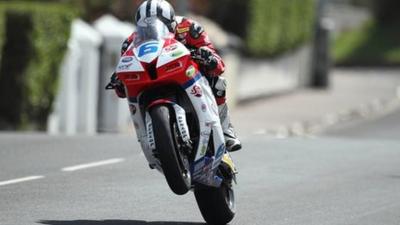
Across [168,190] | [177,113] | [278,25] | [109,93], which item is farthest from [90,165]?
[278,25]

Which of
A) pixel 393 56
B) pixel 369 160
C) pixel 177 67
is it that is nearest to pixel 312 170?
pixel 369 160

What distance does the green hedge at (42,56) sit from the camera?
67.1ft

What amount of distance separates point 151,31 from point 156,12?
0.16 m

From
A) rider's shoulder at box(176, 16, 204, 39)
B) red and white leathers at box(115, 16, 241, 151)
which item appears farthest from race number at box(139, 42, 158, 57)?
rider's shoulder at box(176, 16, 204, 39)

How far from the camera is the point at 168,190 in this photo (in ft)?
35.8

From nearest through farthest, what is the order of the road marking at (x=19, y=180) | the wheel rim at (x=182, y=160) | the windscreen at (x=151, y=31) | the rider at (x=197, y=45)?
the wheel rim at (x=182, y=160)
the windscreen at (x=151, y=31)
the rider at (x=197, y=45)
the road marking at (x=19, y=180)

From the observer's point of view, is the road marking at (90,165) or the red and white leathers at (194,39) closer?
the red and white leathers at (194,39)

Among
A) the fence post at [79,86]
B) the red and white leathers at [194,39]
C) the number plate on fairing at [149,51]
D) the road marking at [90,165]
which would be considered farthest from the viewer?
the fence post at [79,86]

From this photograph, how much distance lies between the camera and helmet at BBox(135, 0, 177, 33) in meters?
9.05

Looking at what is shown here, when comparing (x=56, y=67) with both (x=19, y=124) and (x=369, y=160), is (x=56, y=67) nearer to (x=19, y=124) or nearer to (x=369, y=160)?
(x=19, y=124)

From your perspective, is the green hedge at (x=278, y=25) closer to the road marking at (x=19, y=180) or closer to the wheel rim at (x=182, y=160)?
the road marking at (x=19, y=180)

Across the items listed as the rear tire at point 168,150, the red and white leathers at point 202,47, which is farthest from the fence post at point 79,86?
the rear tire at point 168,150

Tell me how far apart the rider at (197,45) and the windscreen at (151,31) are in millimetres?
45

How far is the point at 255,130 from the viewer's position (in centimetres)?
2305
